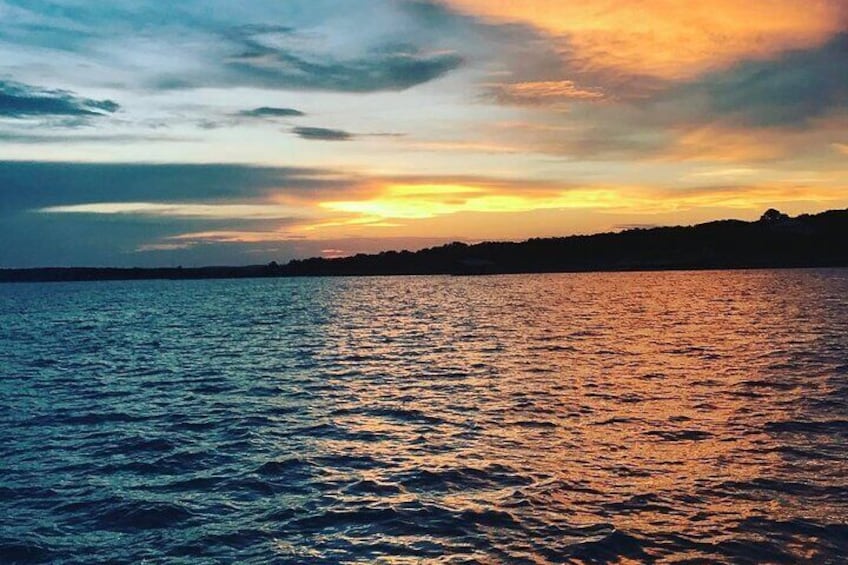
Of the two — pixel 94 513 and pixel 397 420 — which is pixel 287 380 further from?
pixel 94 513

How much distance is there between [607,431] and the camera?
985 inches

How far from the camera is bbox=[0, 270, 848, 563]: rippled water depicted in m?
15.2

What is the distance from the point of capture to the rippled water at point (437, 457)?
15227mm

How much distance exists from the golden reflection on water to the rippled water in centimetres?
10

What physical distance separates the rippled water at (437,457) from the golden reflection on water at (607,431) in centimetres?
10

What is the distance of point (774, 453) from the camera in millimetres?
21484

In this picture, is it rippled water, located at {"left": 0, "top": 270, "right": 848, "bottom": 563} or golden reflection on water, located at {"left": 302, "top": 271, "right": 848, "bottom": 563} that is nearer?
rippled water, located at {"left": 0, "top": 270, "right": 848, "bottom": 563}

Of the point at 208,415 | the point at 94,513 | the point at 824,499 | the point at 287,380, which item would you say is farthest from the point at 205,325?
the point at 824,499

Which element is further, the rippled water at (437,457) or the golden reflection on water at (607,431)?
the golden reflection on water at (607,431)

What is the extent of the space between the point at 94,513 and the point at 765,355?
134ft

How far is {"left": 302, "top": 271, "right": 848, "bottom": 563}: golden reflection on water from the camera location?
16.6 metres

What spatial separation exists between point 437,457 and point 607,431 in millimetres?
6938

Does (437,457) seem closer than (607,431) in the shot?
Yes

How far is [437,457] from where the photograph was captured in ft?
72.0
